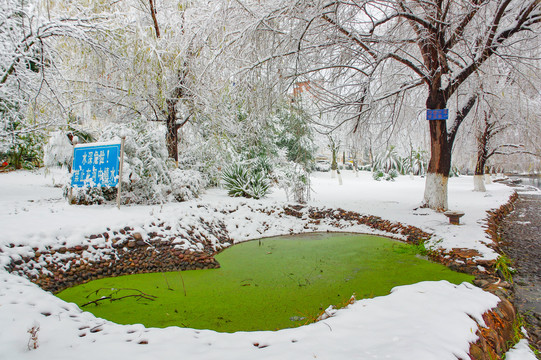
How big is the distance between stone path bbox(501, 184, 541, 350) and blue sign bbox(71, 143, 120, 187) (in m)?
5.23

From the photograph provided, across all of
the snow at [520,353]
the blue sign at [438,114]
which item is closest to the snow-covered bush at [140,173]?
the snow at [520,353]

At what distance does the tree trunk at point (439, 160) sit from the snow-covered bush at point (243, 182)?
4013mm

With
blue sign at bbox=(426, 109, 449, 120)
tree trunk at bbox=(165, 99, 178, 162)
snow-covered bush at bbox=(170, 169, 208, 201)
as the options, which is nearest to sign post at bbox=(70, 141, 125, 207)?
snow-covered bush at bbox=(170, 169, 208, 201)

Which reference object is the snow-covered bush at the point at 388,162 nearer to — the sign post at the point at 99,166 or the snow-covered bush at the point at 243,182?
A: the snow-covered bush at the point at 243,182

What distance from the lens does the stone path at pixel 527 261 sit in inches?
98.0

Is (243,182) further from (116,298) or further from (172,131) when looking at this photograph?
(116,298)

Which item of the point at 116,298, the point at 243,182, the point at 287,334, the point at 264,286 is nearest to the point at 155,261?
the point at 116,298

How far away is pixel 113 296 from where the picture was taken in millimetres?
2781

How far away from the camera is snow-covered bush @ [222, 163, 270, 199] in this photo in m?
7.69

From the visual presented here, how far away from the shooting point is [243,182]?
25.4 feet

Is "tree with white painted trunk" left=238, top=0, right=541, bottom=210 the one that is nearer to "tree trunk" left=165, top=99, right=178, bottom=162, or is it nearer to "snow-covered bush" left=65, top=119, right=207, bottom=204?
"snow-covered bush" left=65, top=119, right=207, bottom=204

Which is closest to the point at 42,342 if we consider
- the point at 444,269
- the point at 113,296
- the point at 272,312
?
the point at 113,296

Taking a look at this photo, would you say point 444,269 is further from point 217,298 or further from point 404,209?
point 404,209

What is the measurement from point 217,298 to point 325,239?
9.17ft
